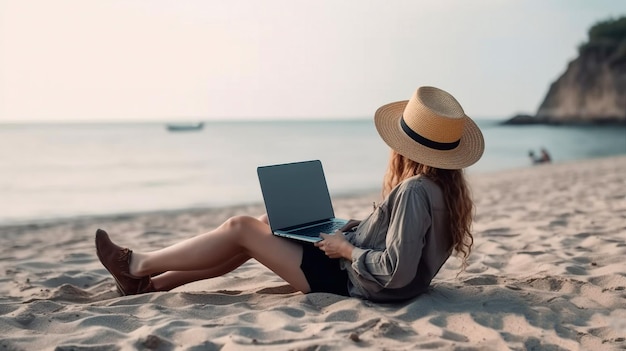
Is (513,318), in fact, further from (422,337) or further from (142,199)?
(142,199)

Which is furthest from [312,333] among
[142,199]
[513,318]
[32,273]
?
[142,199]

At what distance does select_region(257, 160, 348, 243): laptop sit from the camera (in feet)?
12.2

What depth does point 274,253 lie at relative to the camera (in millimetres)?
3652

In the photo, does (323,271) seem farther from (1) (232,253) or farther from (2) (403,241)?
(2) (403,241)

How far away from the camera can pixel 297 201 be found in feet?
12.8

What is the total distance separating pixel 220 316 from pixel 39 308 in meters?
1.01

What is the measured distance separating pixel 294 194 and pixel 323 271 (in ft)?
1.59

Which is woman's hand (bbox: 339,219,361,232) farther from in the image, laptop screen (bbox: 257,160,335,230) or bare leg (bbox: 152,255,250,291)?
bare leg (bbox: 152,255,250,291)

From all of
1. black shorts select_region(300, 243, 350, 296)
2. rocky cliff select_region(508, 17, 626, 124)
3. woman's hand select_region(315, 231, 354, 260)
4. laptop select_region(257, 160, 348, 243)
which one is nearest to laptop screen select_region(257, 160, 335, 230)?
laptop select_region(257, 160, 348, 243)

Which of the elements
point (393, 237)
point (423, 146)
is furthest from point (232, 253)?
point (423, 146)

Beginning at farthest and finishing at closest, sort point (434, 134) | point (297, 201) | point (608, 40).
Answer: point (608, 40), point (297, 201), point (434, 134)

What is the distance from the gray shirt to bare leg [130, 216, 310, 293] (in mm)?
298

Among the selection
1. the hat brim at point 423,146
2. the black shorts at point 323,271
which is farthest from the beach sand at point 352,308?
the hat brim at point 423,146

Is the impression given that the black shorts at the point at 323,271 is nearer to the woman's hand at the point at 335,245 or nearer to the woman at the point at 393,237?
the woman at the point at 393,237
